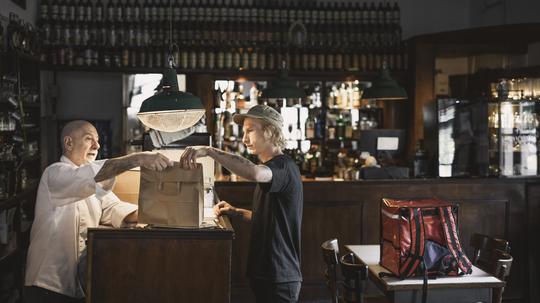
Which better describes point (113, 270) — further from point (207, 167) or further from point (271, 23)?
point (271, 23)

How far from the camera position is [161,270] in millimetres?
3055

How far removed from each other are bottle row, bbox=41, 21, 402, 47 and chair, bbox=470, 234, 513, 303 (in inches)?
163

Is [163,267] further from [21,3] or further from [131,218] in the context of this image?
[21,3]

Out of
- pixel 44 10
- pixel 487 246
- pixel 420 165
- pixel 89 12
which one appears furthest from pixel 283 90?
pixel 44 10

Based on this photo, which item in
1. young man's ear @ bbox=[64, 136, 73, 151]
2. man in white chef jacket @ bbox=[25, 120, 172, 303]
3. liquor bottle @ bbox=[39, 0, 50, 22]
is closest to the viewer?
man in white chef jacket @ bbox=[25, 120, 172, 303]

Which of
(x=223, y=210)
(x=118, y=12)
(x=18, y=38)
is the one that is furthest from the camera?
(x=118, y=12)

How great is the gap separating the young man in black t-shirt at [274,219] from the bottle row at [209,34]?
4.47 m

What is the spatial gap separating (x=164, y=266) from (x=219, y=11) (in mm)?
5800

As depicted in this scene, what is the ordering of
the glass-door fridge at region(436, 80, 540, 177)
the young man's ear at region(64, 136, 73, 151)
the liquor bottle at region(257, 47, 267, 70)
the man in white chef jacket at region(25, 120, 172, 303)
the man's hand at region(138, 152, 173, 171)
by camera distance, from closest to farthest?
the man's hand at region(138, 152, 173, 171), the man in white chef jacket at region(25, 120, 172, 303), the young man's ear at region(64, 136, 73, 151), the glass-door fridge at region(436, 80, 540, 177), the liquor bottle at region(257, 47, 267, 70)

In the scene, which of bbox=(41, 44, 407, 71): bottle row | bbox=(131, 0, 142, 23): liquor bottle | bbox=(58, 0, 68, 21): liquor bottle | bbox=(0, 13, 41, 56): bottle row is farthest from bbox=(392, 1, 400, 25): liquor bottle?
bbox=(0, 13, 41, 56): bottle row

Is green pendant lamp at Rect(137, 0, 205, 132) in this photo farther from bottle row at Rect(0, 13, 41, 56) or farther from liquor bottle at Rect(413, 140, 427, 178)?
liquor bottle at Rect(413, 140, 427, 178)

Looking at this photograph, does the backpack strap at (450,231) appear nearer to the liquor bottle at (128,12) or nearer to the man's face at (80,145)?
the man's face at (80,145)

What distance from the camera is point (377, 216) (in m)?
6.38

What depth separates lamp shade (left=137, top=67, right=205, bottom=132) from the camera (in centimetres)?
311
